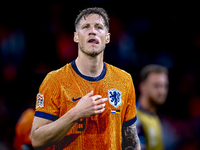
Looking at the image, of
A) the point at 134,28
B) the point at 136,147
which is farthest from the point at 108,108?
the point at 134,28

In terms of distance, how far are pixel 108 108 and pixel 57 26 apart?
4.59m

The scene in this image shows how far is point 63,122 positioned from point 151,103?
2.88 metres

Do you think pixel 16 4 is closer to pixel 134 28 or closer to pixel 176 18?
pixel 134 28

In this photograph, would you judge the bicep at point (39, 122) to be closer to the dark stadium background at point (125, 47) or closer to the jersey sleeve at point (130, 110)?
the jersey sleeve at point (130, 110)

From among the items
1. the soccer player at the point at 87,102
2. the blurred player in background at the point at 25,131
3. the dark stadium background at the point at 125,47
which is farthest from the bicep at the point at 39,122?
the dark stadium background at the point at 125,47

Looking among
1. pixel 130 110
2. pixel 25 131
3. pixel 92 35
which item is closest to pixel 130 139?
pixel 130 110

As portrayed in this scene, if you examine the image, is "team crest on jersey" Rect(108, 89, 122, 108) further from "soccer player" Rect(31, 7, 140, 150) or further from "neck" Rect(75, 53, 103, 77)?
"neck" Rect(75, 53, 103, 77)

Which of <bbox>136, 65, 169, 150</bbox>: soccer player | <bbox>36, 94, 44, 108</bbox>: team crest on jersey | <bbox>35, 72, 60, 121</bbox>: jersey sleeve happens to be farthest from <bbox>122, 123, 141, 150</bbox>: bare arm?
<bbox>136, 65, 169, 150</bbox>: soccer player

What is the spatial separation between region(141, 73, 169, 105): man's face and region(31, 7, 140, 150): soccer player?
212cm

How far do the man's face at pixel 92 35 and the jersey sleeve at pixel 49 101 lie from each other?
0.40 metres

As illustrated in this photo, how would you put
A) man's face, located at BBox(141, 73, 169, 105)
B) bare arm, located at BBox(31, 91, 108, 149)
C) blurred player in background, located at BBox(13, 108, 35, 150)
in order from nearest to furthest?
bare arm, located at BBox(31, 91, 108, 149), blurred player in background, located at BBox(13, 108, 35, 150), man's face, located at BBox(141, 73, 169, 105)

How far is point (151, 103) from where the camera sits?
4.55 m

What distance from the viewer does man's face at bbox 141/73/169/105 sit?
4.49 meters

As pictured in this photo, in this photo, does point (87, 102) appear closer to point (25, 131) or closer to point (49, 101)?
point (49, 101)
